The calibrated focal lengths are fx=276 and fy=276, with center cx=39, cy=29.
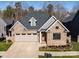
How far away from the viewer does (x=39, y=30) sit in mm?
54938

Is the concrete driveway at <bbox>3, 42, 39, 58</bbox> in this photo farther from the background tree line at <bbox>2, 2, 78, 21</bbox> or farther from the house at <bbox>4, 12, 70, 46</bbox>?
the background tree line at <bbox>2, 2, 78, 21</bbox>

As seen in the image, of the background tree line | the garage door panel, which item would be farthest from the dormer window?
the background tree line

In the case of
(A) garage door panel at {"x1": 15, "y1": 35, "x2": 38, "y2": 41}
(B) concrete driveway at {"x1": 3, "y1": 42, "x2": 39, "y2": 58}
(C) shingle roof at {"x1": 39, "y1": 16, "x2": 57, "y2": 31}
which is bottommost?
(B) concrete driveway at {"x1": 3, "y1": 42, "x2": 39, "y2": 58}

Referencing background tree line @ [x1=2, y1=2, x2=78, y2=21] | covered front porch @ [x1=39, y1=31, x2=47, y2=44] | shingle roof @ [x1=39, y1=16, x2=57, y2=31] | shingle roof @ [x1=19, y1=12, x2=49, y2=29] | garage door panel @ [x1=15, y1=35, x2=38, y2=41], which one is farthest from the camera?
background tree line @ [x1=2, y1=2, x2=78, y2=21]

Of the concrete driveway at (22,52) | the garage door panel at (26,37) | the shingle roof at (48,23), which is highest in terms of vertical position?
the shingle roof at (48,23)

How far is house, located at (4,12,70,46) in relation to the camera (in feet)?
167

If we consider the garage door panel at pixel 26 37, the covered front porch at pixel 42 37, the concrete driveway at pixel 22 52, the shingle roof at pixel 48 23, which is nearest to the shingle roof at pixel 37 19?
the shingle roof at pixel 48 23

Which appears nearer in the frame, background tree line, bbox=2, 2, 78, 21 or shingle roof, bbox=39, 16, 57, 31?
shingle roof, bbox=39, 16, 57, 31

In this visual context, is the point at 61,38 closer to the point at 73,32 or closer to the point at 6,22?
the point at 73,32

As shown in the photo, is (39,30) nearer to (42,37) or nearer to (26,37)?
(42,37)

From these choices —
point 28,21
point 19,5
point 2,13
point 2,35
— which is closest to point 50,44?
point 28,21

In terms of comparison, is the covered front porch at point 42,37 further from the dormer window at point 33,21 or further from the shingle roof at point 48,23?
the dormer window at point 33,21

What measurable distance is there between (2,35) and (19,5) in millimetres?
41517

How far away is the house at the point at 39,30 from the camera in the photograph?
50812 mm
